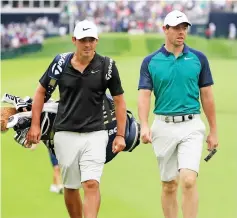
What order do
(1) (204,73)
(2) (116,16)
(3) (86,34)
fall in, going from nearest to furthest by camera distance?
(3) (86,34)
(1) (204,73)
(2) (116,16)

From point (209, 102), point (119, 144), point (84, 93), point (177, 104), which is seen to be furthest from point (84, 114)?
point (209, 102)

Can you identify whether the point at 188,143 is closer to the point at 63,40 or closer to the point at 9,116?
the point at 9,116

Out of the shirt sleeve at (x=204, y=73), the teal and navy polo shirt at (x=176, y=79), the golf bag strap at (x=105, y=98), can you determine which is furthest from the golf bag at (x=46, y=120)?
the shirt sleeve at (x=204, y=73)

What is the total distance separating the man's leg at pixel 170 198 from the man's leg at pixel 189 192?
0.33m

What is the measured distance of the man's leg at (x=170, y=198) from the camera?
756 centimetres

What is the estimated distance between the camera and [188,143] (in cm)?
736

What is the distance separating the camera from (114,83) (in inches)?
283

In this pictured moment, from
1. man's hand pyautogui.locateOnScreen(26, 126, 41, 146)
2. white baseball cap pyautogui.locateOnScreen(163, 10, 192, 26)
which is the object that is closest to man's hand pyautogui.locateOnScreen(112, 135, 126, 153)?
man's hand pyautogui.locateOnScreen(26, 126, 41, 146)

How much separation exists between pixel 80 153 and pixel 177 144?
885mm

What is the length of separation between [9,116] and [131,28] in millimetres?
40777

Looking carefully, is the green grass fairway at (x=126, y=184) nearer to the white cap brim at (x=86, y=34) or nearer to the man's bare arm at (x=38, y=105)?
the man's bare arm at (x=38, y=105)

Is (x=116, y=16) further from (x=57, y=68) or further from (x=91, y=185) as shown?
(x=91, y=185)

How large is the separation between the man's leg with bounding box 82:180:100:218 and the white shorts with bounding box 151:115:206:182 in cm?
72

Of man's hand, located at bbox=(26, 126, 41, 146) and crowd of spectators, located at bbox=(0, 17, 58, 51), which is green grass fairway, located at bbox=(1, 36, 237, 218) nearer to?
Result: man's hand, located at bbox=(26, 126, 41, 146)
